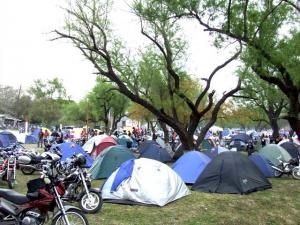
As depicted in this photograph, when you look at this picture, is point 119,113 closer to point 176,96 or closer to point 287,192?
point 176,96

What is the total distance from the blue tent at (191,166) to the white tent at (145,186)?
296 centimetres

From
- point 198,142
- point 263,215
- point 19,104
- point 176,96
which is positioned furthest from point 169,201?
point 19,104

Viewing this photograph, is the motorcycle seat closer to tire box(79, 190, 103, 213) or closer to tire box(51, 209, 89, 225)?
tire box(51, 209, 89, 225)

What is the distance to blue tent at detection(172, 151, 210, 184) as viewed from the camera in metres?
15.2

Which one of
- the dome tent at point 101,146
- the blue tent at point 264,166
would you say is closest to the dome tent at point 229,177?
the blue tent at point 264,166

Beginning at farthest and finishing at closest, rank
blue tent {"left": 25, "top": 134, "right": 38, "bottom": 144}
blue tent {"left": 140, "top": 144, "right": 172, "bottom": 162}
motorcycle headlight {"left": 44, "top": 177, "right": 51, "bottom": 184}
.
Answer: blue tent {"left": 25, "top": 134, "right": 38, "bottom": 144} < blue tent {"left": 140, "top": 144, "right": 172, "bottom": 162} < motorcycle headlight {"left": 44, "top": 177, "right": 51, "bottom": 184}

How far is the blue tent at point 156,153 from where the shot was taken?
24.1 metres

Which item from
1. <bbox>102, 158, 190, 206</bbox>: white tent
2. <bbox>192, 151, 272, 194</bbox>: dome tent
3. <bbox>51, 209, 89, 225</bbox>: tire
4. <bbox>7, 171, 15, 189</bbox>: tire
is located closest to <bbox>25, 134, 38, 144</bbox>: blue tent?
<bbox>7, 171, 15, 189</bbox>: tire

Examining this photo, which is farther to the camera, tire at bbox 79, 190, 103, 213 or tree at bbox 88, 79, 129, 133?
tree at bbox 88, 79, 129, 133

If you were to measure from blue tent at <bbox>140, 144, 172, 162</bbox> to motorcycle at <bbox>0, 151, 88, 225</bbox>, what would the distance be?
16.8 m

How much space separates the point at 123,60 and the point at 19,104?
176 feet

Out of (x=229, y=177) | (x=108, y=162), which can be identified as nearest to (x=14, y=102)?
(x=108, y=162)

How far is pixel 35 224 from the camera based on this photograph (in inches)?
266

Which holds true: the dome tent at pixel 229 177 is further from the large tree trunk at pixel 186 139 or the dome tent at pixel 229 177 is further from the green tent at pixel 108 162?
the large tree trunk at pixel 186 139
